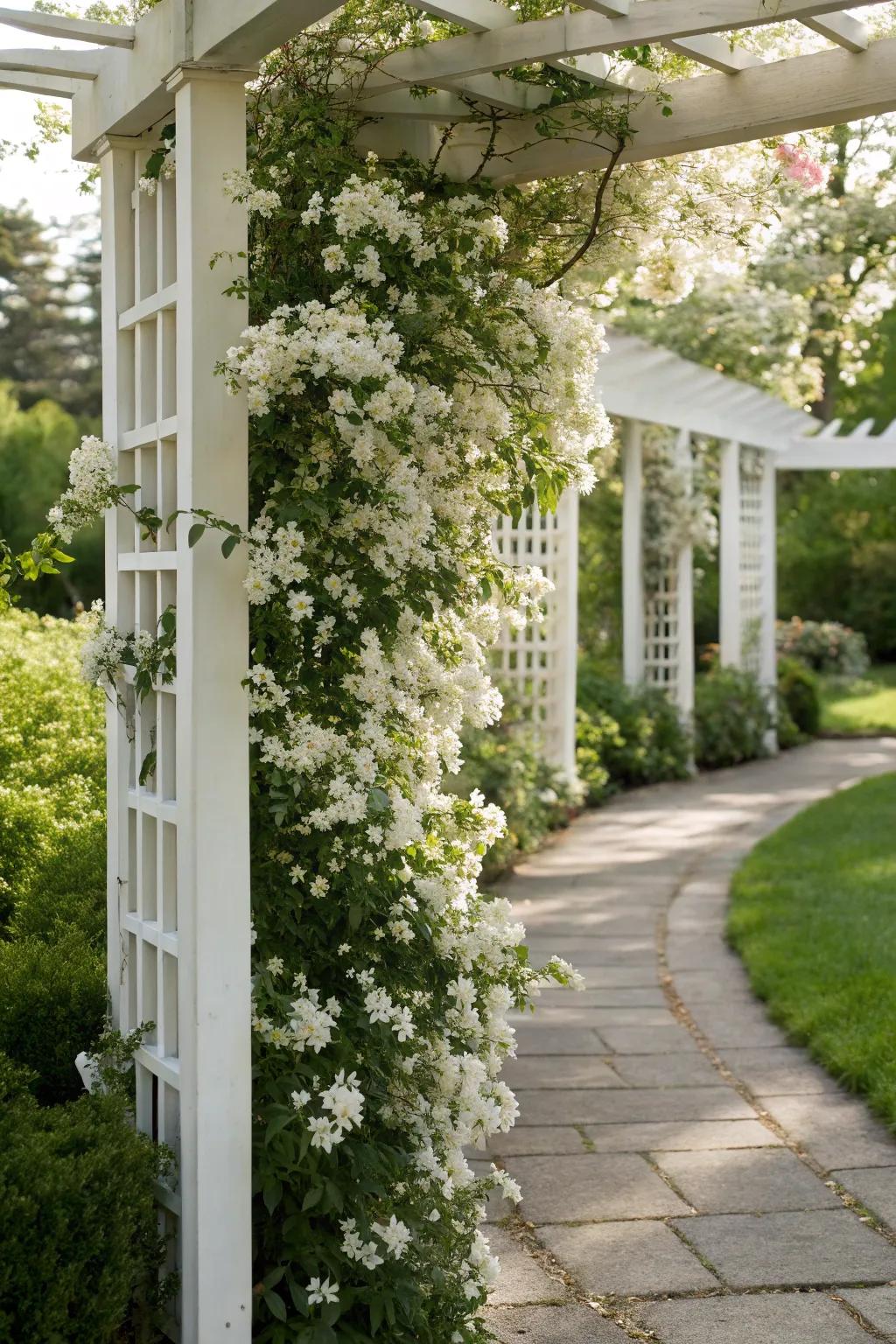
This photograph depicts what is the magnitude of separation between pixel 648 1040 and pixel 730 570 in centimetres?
793

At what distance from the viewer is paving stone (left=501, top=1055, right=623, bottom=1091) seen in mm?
4238

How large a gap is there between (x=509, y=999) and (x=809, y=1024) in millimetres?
2107

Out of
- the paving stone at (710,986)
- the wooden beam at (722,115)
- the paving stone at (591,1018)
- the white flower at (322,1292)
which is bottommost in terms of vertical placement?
the paving stone at (591,1018)

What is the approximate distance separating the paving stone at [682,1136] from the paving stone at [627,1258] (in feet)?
1.62

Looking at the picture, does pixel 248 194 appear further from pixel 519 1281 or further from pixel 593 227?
pixel 519 1281

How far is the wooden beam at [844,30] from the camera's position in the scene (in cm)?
250

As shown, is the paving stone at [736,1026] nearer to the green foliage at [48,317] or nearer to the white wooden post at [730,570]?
the white wooden post at [730,570]

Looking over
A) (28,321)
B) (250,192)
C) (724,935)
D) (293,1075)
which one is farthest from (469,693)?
(28,321)

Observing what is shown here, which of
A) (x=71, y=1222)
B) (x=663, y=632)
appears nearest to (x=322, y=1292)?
(x=71, y=1222)

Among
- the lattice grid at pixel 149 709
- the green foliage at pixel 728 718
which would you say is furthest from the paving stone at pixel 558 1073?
the green foliage at pixel 728 718

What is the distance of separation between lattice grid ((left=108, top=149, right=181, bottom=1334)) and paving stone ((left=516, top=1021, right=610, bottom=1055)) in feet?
6.61

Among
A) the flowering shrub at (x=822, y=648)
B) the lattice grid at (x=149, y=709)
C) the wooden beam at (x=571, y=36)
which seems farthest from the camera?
the flowering shrub at (x=822, y=648)

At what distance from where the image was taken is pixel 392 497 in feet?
8.14

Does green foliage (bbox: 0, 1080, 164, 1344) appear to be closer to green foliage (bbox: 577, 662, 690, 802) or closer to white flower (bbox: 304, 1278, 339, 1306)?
white flower (bbox: 304, 1278, 339, 1306)
